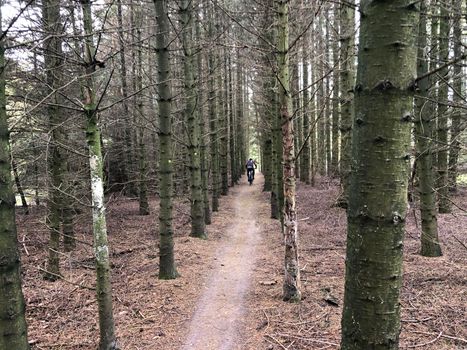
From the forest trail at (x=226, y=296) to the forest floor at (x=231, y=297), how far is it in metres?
0.02

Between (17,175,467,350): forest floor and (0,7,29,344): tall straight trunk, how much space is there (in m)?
0.94

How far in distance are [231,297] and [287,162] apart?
2.71 metres

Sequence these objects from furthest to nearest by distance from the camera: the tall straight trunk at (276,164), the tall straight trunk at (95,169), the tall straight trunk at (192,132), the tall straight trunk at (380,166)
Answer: the tall straight trunk at (276,164)
the tall straight trunk at (192,132)
the tall straight trunk at (95,169)
the tall straight trunk at (380,166)

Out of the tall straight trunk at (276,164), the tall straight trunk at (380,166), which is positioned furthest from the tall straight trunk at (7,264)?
the tall straight trunk at (276,164)

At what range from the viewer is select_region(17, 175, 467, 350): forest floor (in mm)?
5023

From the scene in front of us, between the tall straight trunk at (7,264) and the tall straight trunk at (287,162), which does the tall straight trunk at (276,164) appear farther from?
the tall straight trunk at (7,264)

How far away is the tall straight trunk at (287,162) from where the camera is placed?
238 inches

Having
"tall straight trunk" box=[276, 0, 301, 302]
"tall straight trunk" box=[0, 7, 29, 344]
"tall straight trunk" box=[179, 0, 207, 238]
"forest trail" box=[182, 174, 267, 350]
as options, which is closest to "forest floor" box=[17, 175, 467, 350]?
"forest trail" box=[182, 174, 267, 350]

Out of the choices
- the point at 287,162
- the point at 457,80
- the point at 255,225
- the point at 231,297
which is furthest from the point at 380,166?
the point at 255,225

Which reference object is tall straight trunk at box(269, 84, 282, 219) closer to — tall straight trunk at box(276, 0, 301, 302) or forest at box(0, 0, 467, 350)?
forest at box(0, 0, 467, 350)

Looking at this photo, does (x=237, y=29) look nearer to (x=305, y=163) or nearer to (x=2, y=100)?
(x=305, y=163)

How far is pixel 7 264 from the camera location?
9.02 ft

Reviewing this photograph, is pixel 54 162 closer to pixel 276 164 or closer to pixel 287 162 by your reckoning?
pixel 287 162

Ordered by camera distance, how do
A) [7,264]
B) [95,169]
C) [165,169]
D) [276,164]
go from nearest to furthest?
[7,264] < [95,169] < [165,169] < [276,164]
